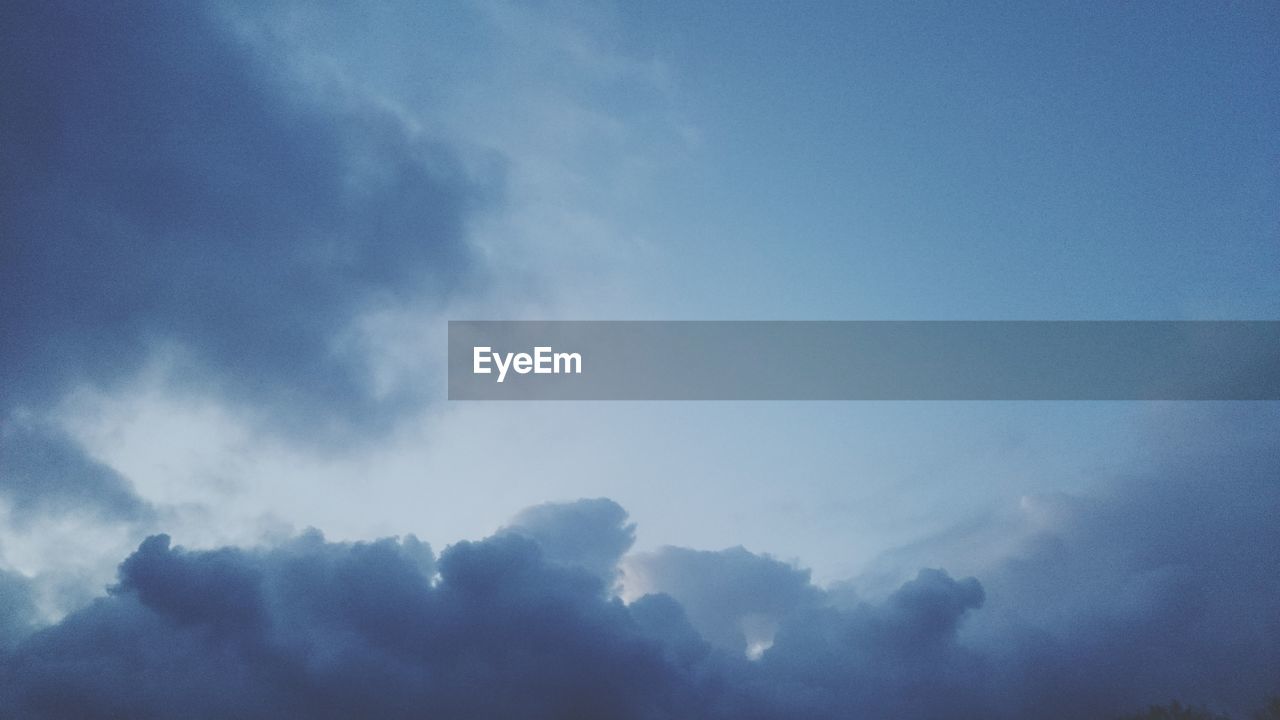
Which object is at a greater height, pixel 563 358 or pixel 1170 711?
pixel 563 358

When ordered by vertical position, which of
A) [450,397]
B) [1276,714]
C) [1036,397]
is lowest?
[1276,714]

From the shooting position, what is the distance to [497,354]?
96.4 ft

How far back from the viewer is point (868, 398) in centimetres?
2894

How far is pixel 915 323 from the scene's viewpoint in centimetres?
2838

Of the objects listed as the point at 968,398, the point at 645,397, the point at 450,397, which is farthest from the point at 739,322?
the point at 450,397

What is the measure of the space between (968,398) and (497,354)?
2076 centimetres

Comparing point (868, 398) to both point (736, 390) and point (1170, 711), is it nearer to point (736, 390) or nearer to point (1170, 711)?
point (736, 390)

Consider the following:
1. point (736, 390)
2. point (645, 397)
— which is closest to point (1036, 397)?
point (736, 390)

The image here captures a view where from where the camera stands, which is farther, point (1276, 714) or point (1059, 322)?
point (1276, 714)

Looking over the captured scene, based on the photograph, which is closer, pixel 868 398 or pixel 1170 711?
pixel 868 398

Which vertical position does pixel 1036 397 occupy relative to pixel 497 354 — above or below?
below

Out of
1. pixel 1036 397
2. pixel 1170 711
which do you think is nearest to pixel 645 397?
pixel 1036 397

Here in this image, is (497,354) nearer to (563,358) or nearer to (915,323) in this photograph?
(563,358)

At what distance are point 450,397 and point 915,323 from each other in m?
20.5
